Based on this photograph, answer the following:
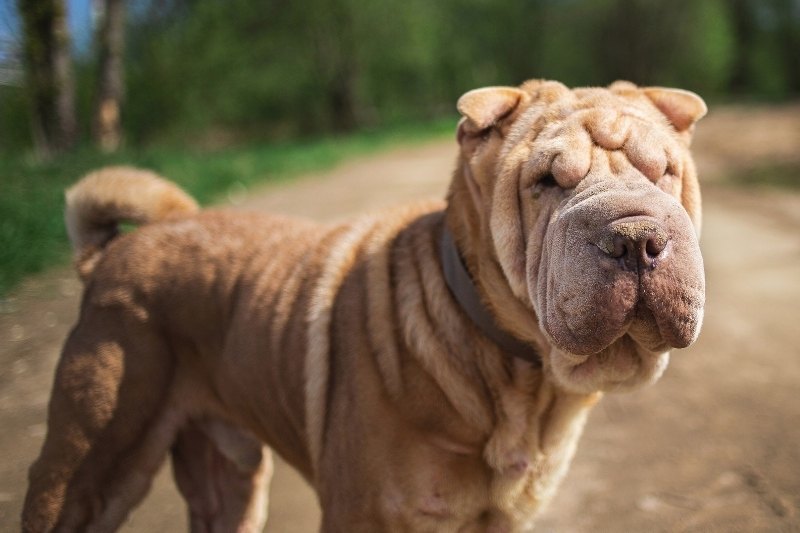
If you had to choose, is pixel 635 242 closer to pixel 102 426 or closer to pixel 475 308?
pixel 475 308

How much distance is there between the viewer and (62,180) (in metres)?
8.73

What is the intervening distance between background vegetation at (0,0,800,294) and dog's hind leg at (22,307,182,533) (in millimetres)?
3650

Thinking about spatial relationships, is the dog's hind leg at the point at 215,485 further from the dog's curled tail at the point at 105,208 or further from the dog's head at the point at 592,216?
the dog's head at the point at 592,216

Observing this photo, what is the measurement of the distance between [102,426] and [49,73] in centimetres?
1082

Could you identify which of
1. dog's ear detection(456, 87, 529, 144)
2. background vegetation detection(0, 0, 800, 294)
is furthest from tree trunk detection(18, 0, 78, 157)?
dog's ear detection(456, 87, 529, 144)

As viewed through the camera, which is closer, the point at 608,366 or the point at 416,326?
the point at 608,366

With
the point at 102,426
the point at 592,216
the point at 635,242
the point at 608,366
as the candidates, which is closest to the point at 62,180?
the point at 102,426

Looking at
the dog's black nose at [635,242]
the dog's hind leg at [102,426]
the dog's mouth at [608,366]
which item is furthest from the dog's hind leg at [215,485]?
the dog's black nose at [635,242]

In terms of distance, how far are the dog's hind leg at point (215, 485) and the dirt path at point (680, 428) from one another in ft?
1.24

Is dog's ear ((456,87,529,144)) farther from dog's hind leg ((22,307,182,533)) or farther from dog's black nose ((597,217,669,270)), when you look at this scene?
dog's hind leg ((22,307,182,533))

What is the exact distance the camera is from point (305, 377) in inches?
95.7

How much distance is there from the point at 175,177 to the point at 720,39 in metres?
41.5

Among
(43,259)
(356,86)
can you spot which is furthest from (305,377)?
(356,86)

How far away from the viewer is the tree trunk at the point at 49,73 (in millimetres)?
10547
